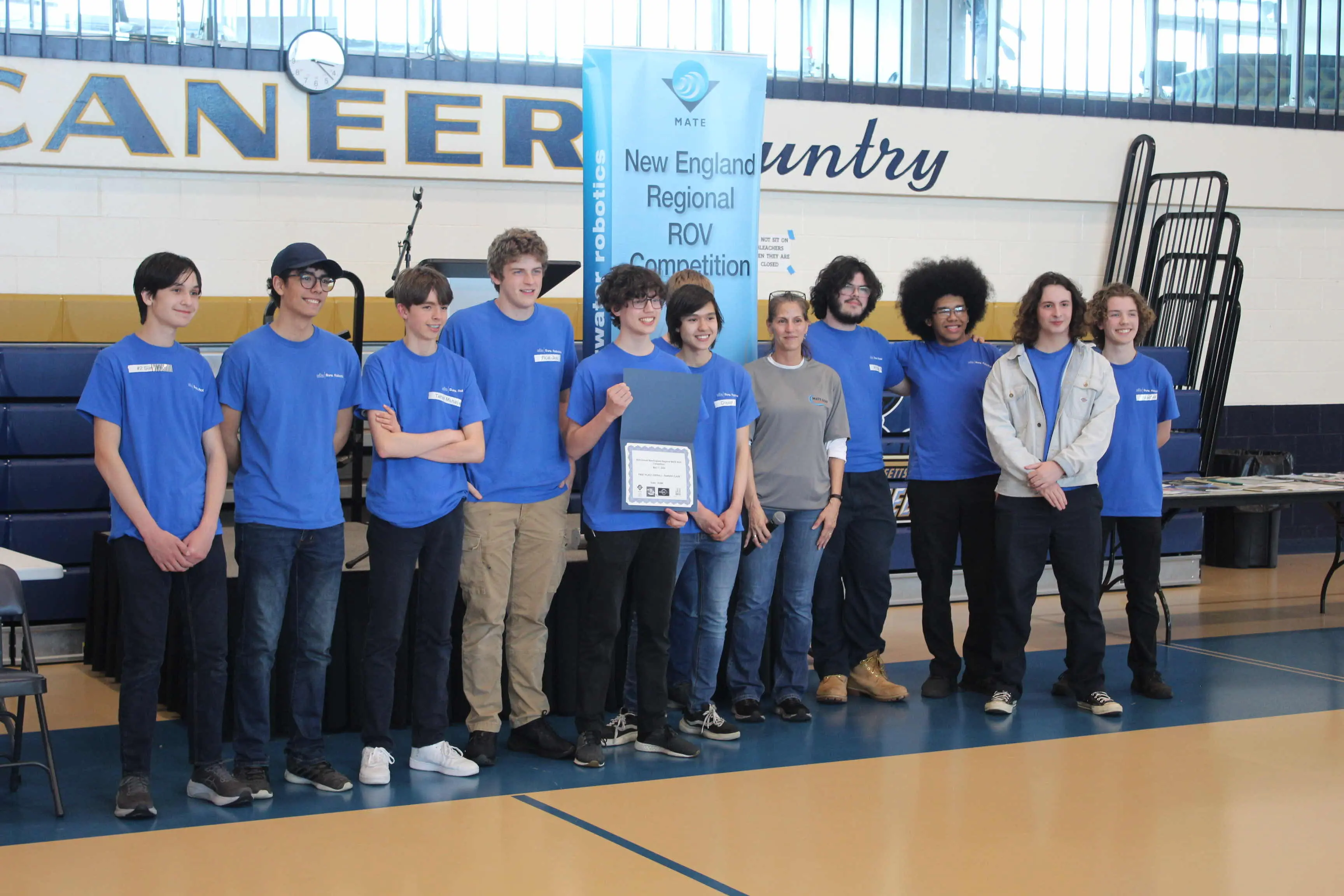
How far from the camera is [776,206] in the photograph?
8.48m

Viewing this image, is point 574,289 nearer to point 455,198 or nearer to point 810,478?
point 455,198

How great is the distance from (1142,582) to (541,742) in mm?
2385

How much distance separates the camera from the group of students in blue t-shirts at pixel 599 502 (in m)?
3.63

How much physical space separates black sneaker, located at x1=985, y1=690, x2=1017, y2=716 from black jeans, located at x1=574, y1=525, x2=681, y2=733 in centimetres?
132

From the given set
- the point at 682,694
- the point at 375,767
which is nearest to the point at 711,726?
the point at 682,694

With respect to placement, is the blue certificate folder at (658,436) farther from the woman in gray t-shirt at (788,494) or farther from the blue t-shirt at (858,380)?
the blue t-shirt at (858,380)

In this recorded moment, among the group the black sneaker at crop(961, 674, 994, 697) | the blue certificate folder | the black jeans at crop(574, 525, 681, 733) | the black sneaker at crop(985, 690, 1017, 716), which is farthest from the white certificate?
the black sneaker at crop(961, 674, 994, 697)

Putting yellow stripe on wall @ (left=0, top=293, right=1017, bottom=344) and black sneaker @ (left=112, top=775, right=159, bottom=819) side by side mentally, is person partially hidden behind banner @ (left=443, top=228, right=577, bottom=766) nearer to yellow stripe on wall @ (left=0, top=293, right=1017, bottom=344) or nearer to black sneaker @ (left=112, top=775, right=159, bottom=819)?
black sneaker @ (left=112, top=775, right=159, bottom=819)

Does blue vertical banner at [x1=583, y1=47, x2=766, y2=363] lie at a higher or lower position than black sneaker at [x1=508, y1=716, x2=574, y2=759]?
higher

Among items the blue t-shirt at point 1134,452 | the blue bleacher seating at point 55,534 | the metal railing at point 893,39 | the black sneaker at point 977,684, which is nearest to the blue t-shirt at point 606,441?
the black sneaker at point 977,684

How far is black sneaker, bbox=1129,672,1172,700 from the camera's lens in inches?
198

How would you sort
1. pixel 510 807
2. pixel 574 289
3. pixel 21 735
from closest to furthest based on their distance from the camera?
pixel 510 807, pixel 21 735, pixel 574 289

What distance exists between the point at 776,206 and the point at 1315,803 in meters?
5.48

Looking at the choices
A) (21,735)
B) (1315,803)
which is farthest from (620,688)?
(1315,803)
